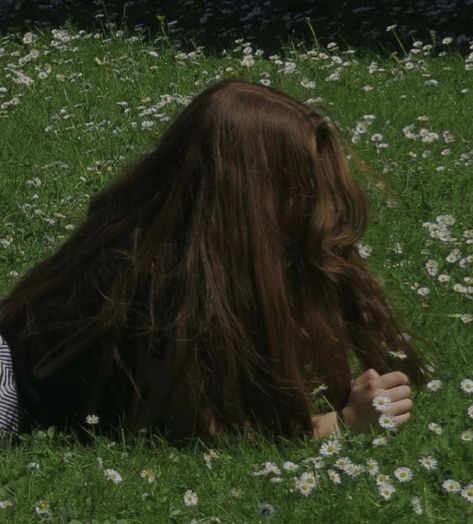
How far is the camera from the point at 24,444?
395cm

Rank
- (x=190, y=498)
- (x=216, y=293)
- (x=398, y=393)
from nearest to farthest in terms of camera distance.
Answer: (x=190, y=498)
(x=216, y=293)
(x=398, y=393)

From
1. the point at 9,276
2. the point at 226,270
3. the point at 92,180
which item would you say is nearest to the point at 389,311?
the point at 226,270

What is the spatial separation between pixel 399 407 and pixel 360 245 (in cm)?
138

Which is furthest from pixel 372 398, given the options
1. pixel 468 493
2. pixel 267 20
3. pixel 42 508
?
pixel 267 20

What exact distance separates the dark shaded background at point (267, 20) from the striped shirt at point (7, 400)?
4.51m

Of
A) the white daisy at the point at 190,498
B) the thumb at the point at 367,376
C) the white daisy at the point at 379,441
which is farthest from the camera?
the thumb at the point at 367,376

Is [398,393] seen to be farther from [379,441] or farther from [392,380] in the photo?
[379,441]

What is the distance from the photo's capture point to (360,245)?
513 cm

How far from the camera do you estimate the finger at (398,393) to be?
12.6 ft

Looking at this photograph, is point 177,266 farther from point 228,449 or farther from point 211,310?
point 228,449

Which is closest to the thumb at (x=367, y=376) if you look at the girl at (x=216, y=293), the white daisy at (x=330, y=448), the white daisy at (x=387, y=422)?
the girl at (x=216, y=293)

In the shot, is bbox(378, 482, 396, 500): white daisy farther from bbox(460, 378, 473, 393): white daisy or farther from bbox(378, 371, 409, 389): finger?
bbox(460, 378, 473, 393): white daisy

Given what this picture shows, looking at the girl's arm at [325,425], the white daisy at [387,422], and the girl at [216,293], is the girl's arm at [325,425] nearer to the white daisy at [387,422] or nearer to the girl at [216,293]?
the girl at [216,293]

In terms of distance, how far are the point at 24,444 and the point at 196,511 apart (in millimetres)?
695
